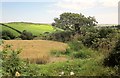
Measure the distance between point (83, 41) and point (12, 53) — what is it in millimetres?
8458

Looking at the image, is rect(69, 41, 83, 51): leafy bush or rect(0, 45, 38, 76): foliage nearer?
rect(0, 45, 38, 76): foliage

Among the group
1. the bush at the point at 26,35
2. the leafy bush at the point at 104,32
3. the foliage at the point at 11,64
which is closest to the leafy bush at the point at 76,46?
the leafy bush at the point at 104,32

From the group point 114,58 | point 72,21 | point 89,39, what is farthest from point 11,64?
point 72,21

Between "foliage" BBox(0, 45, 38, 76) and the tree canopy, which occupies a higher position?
the tree canopy

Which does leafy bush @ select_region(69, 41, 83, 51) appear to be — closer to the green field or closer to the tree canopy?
the green field

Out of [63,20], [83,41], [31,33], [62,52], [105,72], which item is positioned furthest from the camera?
[63,20]

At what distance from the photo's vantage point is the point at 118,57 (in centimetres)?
809

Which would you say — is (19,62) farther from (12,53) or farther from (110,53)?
(110,53)

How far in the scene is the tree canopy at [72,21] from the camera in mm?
26875

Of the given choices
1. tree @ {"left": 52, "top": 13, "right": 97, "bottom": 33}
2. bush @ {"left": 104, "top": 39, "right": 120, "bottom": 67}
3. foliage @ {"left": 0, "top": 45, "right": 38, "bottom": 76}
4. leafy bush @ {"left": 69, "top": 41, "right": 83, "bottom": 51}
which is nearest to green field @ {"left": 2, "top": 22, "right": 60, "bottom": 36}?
tree @ {"left": 52, "top": 13, "right": 97, "bottom": 33}

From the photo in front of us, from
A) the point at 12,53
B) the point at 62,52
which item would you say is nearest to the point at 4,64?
the point at 12,53

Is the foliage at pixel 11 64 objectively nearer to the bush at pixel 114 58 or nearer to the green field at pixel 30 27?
the bush at pixel 114 58

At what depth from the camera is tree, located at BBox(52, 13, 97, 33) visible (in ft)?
88.1

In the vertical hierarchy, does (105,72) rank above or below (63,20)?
below
